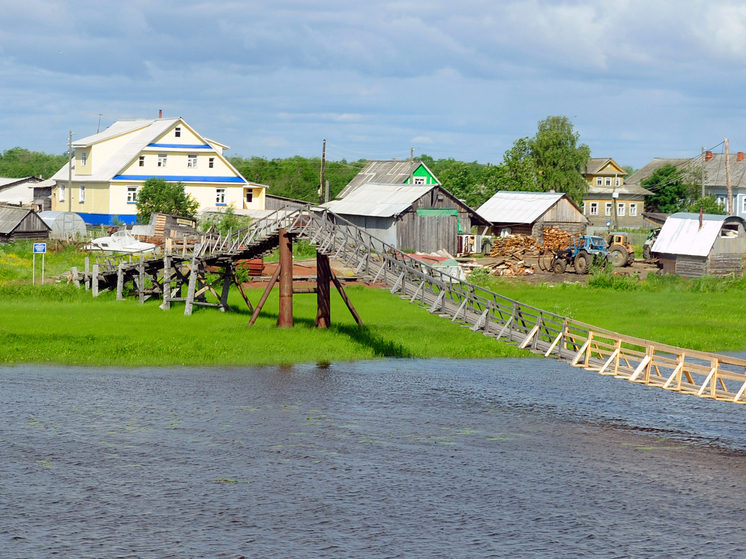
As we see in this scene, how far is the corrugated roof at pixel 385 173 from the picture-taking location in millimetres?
87500

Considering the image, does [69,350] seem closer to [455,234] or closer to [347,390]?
[347,390]

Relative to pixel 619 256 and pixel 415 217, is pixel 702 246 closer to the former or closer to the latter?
pixel 619 256

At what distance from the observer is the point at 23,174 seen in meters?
146

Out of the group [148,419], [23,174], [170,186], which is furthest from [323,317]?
[23,174]

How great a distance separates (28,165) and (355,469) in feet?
541

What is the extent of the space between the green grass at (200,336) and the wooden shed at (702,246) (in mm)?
23798

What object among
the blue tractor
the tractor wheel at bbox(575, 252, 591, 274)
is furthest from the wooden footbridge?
the blue tractor

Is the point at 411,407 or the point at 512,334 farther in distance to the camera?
the point at 512,334

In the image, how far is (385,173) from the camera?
9025 centimetres

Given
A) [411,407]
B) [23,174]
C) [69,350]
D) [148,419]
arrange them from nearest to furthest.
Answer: [148,419] < [411,407] < [69,350] < [23,174]

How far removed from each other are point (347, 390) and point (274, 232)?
11.5 metres

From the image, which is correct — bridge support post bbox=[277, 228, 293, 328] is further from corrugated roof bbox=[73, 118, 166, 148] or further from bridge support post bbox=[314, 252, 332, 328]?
corrugated roof bbox=[73, 118, 166, 148]

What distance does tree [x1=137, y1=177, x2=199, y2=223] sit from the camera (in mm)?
72562

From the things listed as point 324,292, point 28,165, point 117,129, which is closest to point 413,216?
point 324,292
